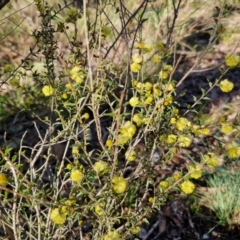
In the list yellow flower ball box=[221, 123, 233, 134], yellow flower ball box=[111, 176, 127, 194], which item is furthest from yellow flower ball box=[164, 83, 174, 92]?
yellow flower ball box=[111, 176, 127, 194]

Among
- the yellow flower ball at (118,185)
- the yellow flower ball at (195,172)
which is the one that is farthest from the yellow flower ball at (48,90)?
the yellow flower ball at (195,172)

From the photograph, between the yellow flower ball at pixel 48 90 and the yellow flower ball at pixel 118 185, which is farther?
the yellow flower ball at pixel 48 90

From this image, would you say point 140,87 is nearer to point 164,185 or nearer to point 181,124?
point 181,124

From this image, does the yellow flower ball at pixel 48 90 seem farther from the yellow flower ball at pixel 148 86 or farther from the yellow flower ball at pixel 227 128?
the yellow flower ball at pixel 227 128

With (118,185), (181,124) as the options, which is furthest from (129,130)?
(181,124)

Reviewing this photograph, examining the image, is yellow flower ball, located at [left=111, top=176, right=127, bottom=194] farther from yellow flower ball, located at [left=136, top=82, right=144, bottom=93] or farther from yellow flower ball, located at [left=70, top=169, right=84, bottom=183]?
yellow flower ball, located at [left=136, top=82, right=144, bottom=93]

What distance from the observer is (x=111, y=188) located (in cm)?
116

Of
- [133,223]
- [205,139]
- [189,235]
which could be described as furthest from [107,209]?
[205,139]

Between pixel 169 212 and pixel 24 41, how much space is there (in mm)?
2302

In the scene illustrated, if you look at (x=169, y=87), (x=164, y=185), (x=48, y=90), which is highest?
(x=48, y=90)

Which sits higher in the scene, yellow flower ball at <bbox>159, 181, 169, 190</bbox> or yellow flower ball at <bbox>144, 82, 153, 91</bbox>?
yellow flower ball at <bbox>144, 82, 153, 91</bbox>

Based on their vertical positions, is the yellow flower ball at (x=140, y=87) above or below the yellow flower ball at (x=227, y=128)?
above

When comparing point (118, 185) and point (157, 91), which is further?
point (157, 91)

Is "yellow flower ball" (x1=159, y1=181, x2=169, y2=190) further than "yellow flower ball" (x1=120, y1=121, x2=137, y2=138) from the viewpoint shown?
Yes
